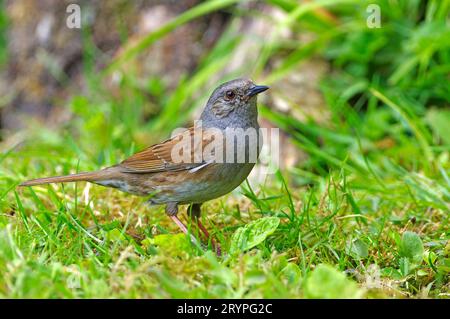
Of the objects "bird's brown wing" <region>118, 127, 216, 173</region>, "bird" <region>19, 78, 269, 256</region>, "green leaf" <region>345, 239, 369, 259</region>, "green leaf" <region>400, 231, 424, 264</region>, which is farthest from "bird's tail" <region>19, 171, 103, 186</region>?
"green leaf" <region>400, 231, 424, 264</region>

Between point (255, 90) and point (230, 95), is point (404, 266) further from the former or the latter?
point (230, 95)

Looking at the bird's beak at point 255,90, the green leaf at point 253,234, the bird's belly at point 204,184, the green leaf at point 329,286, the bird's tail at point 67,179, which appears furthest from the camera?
the bird's beak at point 255,90

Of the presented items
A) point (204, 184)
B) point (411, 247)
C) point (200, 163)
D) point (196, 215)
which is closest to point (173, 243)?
point (204, 184)

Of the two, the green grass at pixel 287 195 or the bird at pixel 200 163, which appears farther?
the bird at pixel 200 163

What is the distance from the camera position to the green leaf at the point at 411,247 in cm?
368

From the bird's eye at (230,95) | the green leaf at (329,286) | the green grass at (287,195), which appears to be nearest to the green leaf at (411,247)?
the green grass at (287,195)

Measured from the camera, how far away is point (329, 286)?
9.46ft

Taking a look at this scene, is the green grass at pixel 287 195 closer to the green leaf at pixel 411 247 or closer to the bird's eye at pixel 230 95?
the green leaf at pixel 411 247

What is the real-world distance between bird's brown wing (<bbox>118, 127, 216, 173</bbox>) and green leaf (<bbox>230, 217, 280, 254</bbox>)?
25.7 inches

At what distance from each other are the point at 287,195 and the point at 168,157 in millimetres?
741

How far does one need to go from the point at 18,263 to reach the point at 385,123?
4064 mm

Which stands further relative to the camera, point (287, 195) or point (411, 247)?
point (287, 195)

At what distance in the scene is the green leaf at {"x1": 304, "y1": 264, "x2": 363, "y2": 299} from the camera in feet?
9.45
